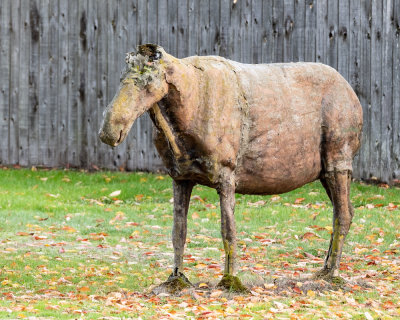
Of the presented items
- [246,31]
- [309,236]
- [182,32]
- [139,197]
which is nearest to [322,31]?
[246,31]

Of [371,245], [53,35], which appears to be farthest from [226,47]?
[371,245]

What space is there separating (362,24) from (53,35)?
5533mm

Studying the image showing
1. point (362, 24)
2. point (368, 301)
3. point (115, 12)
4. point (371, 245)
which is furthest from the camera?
point (115, 12)

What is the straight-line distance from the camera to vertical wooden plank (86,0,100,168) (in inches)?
577

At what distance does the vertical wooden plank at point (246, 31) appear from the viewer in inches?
551

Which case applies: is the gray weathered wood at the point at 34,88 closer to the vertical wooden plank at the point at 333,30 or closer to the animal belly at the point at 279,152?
the vertical wooden plank at the point at 333,30

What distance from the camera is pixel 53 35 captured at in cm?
1491

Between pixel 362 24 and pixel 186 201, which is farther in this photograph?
pixel 362 24

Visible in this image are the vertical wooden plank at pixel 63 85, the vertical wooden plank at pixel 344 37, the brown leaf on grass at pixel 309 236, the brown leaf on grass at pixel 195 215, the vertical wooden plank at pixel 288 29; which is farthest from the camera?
the vertical wooden plank at pixel 63 85

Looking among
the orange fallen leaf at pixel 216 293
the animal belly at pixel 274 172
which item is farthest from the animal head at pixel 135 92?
the orange fallen leaf at pixel 216 293

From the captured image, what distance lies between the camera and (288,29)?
13812mm

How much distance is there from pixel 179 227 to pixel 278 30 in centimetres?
737

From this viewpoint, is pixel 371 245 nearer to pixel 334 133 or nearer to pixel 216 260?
pixel 216 260

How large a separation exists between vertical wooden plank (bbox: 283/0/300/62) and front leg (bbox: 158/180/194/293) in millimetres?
7100
